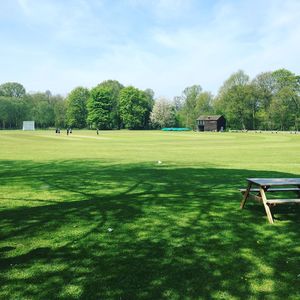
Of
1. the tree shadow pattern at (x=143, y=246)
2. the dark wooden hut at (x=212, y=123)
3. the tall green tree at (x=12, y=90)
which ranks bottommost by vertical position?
the tree shadow pattern at (x=143, y=246)

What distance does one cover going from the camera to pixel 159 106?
141 metres

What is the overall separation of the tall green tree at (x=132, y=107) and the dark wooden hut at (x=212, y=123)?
24.9 meters

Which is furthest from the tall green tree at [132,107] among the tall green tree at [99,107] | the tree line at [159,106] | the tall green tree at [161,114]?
the tall green tree at [99,107]

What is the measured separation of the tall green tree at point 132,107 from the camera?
135 meters

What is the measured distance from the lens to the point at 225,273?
5.30 meters

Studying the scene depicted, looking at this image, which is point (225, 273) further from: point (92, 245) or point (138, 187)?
point (138, 187)

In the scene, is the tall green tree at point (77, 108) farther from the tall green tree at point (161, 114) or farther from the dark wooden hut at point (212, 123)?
the dark wooden hut at point (212, 123)

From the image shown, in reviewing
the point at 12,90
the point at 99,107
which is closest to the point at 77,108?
the point at 99,107

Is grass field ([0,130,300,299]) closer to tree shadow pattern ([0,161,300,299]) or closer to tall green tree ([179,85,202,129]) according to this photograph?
tree shadow pattern ([0,161,300,299])

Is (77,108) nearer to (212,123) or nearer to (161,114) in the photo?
(161,114)

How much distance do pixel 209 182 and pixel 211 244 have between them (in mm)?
6905

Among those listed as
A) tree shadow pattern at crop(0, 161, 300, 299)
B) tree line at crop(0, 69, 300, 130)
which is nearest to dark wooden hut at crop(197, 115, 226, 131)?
tree line at crop(0, 69, 300, 130)

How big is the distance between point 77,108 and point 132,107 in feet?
77.0

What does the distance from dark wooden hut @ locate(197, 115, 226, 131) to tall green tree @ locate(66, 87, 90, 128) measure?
49359 millimetres
